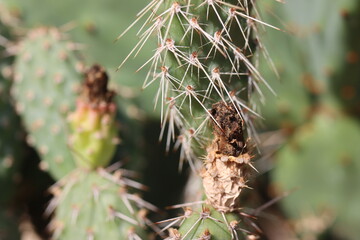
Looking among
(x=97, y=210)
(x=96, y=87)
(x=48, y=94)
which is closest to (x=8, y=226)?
(x=48, y=94)

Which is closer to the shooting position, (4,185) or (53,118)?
(53,118)

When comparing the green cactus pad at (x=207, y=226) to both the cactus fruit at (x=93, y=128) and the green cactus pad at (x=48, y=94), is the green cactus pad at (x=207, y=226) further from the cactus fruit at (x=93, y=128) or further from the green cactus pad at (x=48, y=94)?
the green cactus pad at (x=48, y=94)

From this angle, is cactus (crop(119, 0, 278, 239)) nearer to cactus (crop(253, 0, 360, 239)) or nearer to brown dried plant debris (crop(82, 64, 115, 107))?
brown dried plant debris (crop(82, 64, 115, 107))

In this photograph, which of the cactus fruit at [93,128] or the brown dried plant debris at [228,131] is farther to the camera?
the cactus fruit at [93,128]

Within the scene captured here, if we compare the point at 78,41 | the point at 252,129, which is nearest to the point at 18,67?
the point at 78,41

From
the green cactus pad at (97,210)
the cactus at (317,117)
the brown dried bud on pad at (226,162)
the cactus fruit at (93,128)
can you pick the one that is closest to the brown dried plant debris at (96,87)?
the cactus fruit at (93,128)

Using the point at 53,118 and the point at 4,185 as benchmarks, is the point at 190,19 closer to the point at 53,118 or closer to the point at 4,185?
the point at 53,118
